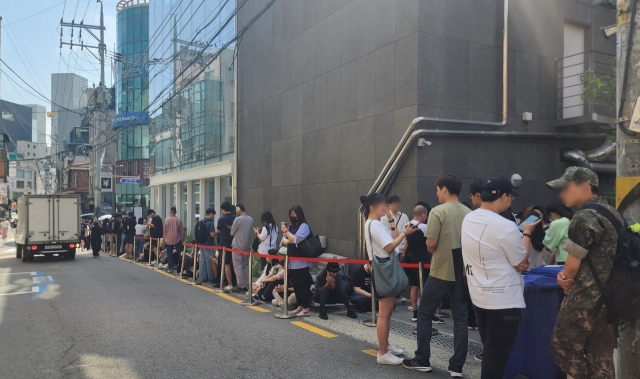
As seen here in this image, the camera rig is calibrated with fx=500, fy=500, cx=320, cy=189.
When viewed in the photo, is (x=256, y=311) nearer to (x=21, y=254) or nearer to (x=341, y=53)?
(x=341, y=53)

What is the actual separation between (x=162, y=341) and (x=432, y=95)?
7034mm

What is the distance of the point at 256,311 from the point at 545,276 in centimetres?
528

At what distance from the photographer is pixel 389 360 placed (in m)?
5.51

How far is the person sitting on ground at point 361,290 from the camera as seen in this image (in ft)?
27.8

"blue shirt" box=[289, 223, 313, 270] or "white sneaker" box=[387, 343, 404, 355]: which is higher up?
"blue shirt" box=[289, 223, 313, 270]

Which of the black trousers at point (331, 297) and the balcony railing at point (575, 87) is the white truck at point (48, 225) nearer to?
the black trousers at point (331, 297)

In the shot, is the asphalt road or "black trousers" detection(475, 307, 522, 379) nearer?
"black trousers" detection(475, 307, 522, 379)

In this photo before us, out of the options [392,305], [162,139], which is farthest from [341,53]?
[162,139]

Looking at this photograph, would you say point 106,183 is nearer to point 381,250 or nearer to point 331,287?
point 331,287

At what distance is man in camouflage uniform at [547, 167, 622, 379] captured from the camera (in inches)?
131

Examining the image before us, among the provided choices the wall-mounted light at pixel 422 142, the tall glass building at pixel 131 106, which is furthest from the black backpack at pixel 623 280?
the tall glass building at pixel 131 106

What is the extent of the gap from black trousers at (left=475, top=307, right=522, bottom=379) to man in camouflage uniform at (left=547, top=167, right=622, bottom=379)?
351 mm

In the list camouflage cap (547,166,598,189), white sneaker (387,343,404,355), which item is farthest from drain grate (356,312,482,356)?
camouflage cap (547,166,598,189)

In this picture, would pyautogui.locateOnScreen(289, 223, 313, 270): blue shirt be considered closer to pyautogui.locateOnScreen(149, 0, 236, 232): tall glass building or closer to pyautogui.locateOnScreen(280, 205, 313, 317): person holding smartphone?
pyautogui.locateOnScreen(280, 205, 313, 317): person holding smartphone
